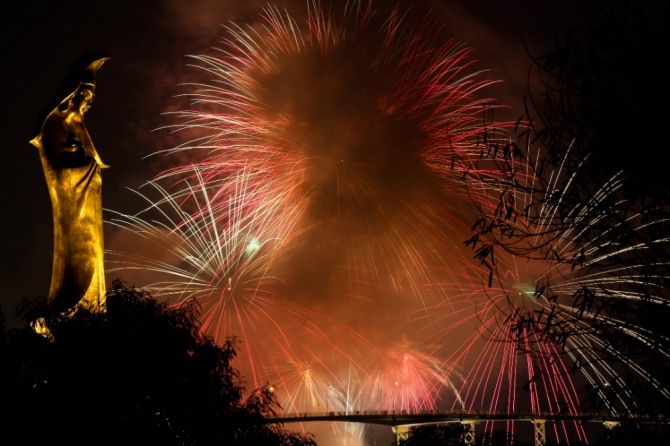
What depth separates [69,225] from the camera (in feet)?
79.6

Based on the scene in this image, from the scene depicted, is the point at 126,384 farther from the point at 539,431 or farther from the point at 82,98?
the point at 539,431

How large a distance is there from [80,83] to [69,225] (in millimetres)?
4666

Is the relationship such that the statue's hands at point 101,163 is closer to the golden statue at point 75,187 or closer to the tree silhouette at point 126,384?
the golden statue at point 75,187

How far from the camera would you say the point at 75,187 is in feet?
80.6

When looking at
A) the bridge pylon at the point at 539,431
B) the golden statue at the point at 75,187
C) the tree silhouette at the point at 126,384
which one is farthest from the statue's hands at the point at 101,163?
the bridge pylon at the point at 539,431

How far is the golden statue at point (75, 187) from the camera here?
23.9 meters

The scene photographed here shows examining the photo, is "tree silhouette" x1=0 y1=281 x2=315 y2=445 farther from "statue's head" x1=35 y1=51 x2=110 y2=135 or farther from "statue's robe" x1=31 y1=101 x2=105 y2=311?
"statue's head" x1=35 y1=51 x2=110 y2=135

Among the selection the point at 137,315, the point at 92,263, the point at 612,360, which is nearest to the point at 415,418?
the point at 92,263

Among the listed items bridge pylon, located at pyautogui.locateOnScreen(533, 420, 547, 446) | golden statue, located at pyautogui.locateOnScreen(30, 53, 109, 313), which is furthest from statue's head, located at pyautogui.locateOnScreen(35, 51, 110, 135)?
bridge pylon, located at pyautogui.locateOnScreen(533, 420, 547, 446)

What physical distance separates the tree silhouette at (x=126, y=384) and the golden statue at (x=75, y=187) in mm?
5674

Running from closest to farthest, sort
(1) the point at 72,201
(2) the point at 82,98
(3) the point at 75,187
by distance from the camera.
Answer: (1) the point at 72,201, (3) the point at 75,187, (2) the point at 82,98

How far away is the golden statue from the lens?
23906 millimetres

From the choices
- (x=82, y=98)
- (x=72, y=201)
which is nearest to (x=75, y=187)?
(x=72, y=201)

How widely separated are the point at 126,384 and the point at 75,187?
1069 centimetres
